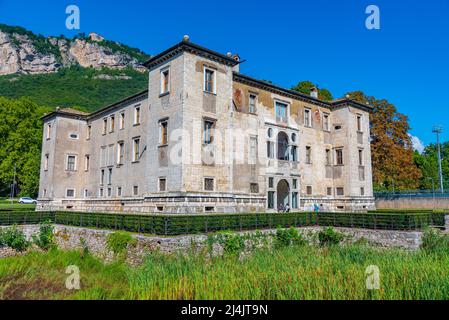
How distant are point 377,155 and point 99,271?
35752mm

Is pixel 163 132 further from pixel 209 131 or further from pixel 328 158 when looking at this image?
pixel 328 158

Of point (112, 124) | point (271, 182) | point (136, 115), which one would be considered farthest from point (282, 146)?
point (112, 124)

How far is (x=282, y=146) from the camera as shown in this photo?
95.9ft

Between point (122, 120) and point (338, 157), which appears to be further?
point (338, 157)

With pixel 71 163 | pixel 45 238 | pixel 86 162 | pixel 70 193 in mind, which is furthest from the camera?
pixel 86 162

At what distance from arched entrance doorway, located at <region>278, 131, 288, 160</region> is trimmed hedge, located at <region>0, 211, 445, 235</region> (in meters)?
8.13

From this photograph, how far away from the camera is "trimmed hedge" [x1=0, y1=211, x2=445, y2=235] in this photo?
15422 mm

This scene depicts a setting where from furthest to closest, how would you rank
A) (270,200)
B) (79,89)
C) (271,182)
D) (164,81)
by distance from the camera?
1. (79,89)
2. (271,182)
3. (270,200)
4. (164,81)

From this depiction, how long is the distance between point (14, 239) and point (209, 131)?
13.5 m

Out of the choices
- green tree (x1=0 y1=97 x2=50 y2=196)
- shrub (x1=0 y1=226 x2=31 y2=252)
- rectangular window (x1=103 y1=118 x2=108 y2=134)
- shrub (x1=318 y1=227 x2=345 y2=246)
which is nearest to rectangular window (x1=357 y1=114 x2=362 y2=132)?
shrub (x1=318 y1=227 x2=345 y2=246)

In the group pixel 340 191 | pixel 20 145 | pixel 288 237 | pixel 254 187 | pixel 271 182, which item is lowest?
pixel 288 237

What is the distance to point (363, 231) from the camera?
64.3ft
